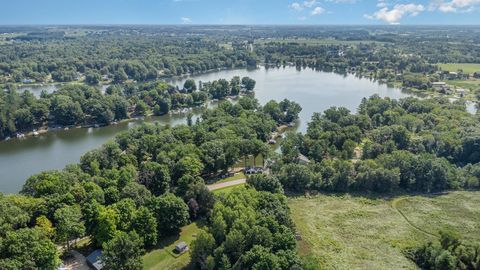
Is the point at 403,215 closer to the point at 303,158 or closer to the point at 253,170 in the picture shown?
the point at 303,158

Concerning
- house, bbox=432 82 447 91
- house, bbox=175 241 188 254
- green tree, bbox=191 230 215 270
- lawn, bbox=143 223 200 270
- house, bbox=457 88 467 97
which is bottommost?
lawn, bbox=143 223 200 270

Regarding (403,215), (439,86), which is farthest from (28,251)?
(439,86)

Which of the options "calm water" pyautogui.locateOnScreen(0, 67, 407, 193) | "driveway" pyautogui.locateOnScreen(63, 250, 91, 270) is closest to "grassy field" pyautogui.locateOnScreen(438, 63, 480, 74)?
"calm water" pyautogui.locateOnScreen(0, 67, 407, 193)

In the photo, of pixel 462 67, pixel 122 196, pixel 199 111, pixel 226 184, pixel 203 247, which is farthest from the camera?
pixel 462 67

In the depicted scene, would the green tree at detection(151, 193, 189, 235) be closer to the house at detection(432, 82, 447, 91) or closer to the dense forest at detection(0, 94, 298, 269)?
the dense forest at detection(0, 94, 298, 269)

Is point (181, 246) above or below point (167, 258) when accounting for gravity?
above

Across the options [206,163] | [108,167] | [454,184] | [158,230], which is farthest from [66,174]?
[454,184]

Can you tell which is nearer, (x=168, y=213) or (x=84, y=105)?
(x=168, y=213)
